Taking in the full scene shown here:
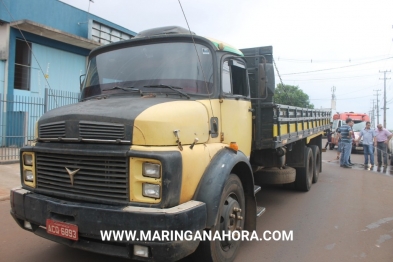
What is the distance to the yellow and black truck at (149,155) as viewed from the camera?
2533 millimetres

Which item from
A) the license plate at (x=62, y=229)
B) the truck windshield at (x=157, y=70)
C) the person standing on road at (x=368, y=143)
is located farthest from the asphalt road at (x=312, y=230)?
the person standing on road at (x=368, y=143)

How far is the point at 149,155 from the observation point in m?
A: 2.47

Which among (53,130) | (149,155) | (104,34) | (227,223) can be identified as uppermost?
(104,34)

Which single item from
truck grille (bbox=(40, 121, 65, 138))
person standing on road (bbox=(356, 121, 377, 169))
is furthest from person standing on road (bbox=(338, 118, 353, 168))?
truck grille (bbox=(40, 121, 65, 138))

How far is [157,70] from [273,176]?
3.11 m

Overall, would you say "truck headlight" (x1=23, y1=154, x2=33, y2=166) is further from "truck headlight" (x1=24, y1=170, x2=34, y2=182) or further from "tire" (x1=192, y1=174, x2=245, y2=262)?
"tire" (x1=192, y1=174, x2=245, y2=262)

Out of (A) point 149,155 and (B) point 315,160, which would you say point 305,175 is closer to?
(B) point 315,160

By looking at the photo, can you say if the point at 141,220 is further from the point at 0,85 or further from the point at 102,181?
the point at 0,85

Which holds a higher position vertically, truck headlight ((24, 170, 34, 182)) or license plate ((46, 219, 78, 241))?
truck headlight ((24, 170, 34, 182))

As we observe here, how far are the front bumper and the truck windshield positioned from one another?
131 cm

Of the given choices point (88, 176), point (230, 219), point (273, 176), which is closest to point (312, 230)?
point (273, 176)

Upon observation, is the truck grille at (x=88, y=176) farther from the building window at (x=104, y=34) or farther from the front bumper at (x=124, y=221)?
the building window at (x=104, y=34)

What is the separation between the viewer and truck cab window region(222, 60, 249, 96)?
12.1 feet

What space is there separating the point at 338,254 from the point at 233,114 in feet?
6.68
